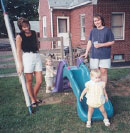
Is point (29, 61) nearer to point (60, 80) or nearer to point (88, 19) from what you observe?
point (60, 80)

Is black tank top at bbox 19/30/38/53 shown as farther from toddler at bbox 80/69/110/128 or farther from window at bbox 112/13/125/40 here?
window at bbox 112/13/125/40

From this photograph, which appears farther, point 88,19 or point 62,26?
point 62,26

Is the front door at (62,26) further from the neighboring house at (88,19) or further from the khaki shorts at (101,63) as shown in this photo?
the khaki shorts at (101,63)

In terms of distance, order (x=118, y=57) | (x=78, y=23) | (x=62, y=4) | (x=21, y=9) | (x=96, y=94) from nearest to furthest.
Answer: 1. (x=96, y=94)
2. (x=118, y=57)
3. (x=78, y=23)
4. (x=62, y=4)
5. (x=21, y=9)

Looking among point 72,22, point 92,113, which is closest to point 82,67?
point 92,113

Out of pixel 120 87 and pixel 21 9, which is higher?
pixel 21 9

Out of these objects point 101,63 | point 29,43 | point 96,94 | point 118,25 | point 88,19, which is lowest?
point 96,94

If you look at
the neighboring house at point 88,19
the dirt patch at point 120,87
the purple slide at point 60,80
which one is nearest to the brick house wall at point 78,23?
the neighboring house at point 88,19

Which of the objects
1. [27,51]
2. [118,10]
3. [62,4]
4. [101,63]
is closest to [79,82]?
[101,63]

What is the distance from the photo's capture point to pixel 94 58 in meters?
4.43

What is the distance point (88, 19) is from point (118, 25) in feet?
6.02

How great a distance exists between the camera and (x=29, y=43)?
421cm

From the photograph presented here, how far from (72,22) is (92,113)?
1155 centimetres

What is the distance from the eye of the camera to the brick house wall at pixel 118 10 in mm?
10979
